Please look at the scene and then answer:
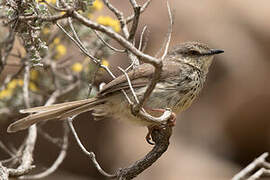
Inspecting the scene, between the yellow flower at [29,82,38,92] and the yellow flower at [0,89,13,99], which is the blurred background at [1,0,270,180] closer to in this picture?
the yellow flower at [29,82,38,92]

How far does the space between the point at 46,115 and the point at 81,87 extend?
177 cm

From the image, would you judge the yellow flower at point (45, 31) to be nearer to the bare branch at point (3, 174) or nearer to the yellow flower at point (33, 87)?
the yellow flower at point (33, 87)

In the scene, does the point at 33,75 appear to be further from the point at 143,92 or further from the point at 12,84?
the point at 143,92

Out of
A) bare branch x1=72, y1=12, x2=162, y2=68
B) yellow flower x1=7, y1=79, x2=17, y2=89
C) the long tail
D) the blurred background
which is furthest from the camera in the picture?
the blurred background

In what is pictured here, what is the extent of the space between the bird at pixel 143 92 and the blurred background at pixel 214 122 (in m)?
4.93

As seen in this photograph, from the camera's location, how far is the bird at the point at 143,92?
4.62 metres

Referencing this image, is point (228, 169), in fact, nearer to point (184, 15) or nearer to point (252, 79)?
point (252, 79)

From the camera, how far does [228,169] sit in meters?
10.2

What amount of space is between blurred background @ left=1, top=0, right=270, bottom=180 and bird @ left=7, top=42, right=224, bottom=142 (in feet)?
16.2

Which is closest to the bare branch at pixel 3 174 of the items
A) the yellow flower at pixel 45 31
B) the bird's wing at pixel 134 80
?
the bird's wing at pixel 134 80

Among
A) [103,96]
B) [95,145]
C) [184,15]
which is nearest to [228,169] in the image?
[95,145]

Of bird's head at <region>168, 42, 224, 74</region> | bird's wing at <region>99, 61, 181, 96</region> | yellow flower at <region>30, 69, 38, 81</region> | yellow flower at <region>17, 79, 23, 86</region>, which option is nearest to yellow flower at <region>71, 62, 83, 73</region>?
yellow flower at <region>30, 69, 38, 81</region>

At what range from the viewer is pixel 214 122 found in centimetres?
1069

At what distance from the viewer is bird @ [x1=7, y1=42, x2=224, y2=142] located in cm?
462
